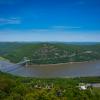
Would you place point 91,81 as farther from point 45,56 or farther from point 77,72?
point 45,56

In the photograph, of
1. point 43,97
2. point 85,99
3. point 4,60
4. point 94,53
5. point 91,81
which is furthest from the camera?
point 94,53

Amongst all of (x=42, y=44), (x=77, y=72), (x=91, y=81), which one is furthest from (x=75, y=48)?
(x=91, y=81)

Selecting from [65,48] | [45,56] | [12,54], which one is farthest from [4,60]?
[65,48]

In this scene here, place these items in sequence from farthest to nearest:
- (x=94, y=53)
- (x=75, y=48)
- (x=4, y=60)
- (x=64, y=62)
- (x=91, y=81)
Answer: (x=75, y=48) → (x=94, y=53) → (x=4, y=60) → (x=64, y=62) → (x=91, y=81)

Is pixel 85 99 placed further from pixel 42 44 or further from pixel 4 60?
pixel 42 44

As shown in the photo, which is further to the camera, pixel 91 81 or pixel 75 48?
pixel 75 48

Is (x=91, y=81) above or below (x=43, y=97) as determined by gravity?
below
